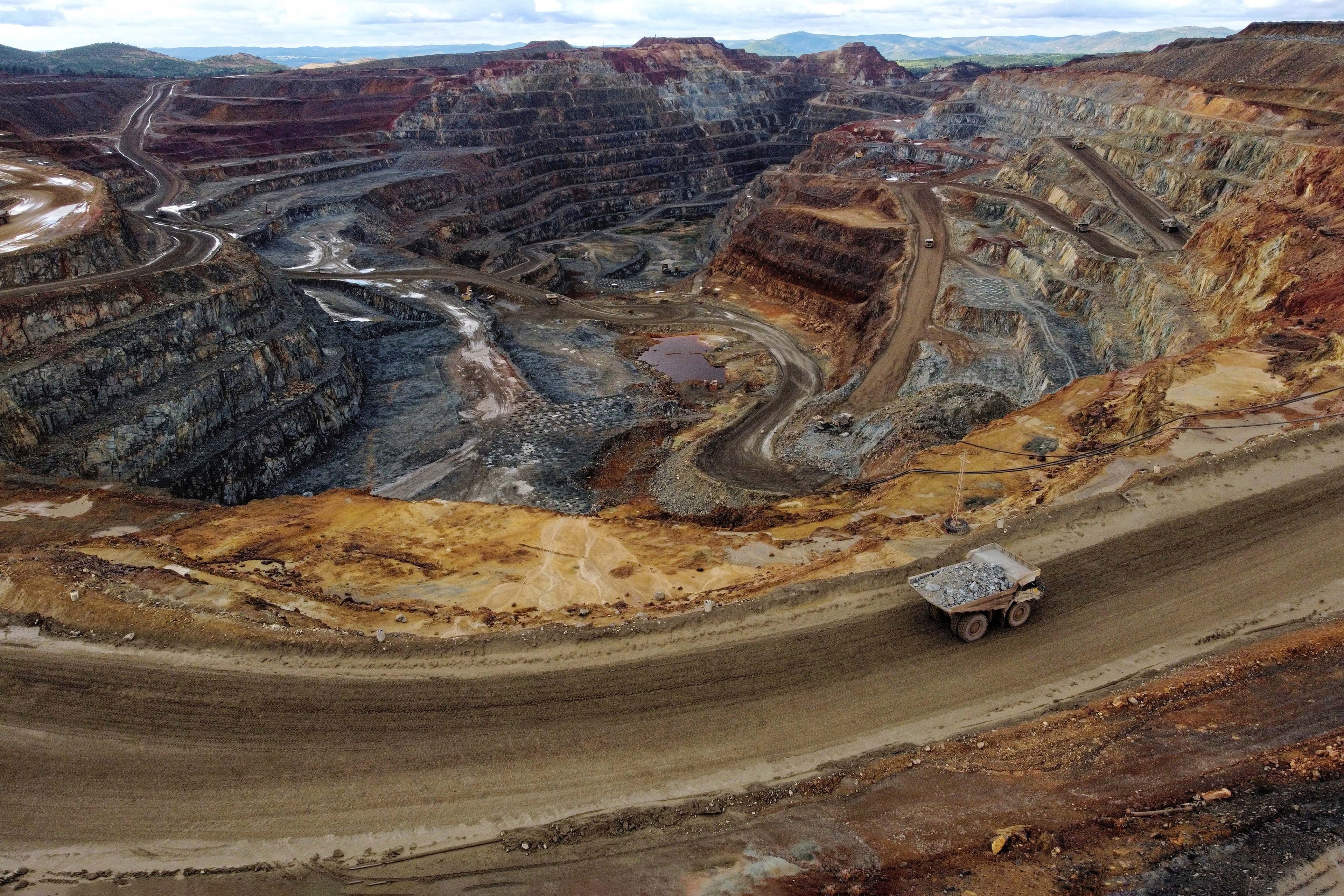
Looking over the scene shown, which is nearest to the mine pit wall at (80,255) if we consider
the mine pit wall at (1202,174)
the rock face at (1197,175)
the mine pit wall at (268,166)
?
the mine pit wall at (268,166)

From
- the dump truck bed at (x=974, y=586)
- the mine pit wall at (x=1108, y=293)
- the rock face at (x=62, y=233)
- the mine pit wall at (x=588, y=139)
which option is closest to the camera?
the dump truck bed at (x=974, y=586)

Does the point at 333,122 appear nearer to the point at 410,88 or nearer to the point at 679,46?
the point at 410,88

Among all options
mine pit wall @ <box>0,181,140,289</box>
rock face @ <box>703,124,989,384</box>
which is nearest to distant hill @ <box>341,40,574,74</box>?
rock face @ <box>703,124,989,384</box>

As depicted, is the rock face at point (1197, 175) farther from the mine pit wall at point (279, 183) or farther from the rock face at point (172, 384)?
the mine pit wall at point (279, 183)

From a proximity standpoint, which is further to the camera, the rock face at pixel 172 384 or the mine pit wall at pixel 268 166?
the mine pit wall at pixel 268 166

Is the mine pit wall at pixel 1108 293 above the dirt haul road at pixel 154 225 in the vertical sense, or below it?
below

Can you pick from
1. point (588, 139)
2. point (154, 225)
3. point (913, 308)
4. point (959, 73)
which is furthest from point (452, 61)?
point (913, 308)

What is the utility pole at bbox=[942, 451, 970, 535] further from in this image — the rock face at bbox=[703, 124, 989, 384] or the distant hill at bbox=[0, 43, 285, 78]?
the distant hill at bbox=[0, 43, 285, 78]
